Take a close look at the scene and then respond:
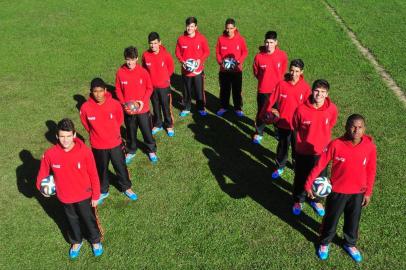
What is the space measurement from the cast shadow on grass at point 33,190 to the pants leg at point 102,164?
3.02 feet

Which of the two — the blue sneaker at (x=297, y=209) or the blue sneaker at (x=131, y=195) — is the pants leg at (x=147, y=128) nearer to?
the blue sneaker at (x=131, y=195)

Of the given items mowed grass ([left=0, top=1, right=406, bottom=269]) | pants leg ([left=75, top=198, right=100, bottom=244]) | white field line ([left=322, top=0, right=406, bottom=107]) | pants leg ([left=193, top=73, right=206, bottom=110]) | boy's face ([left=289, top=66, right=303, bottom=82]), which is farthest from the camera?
white field line ([left=322, top=0, right=406, bottom=107])

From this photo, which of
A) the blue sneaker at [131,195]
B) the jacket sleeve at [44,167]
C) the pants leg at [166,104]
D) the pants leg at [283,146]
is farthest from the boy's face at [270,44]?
the jacket sleeve at [44,167]

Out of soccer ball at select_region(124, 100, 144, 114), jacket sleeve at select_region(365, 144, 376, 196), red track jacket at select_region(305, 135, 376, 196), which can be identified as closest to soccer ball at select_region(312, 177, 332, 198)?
red track jacket at select_region(305, 135, 376, 196)

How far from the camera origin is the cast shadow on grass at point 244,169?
732 cm

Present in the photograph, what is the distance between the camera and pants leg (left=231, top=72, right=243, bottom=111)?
994cm

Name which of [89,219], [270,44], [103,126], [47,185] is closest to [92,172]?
[47,185]

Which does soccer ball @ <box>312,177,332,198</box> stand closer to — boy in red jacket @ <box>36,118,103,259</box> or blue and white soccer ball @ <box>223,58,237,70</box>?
boy in red jacket @ <box>36,118,103,259</box>

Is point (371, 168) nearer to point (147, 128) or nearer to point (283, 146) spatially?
point (283, 146)

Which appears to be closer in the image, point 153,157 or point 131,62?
point 131,62

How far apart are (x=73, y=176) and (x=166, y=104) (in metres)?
3.92

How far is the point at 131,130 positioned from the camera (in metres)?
Result: 8.59

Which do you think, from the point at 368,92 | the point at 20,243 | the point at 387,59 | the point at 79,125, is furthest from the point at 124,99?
the point at 387,59

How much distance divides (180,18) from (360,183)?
12955 millimetres
